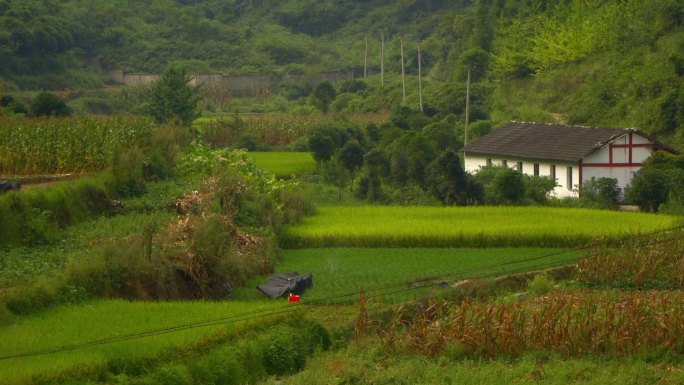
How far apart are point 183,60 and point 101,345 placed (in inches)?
2088

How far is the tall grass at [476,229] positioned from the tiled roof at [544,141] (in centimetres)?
646

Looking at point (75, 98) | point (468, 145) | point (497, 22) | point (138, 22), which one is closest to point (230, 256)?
point (468, 145)

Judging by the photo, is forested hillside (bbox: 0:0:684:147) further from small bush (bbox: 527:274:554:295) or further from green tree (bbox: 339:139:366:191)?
small bush (bbox: 527:274:554:295)

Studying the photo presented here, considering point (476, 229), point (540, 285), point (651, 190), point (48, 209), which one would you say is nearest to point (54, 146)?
point (48, 209)

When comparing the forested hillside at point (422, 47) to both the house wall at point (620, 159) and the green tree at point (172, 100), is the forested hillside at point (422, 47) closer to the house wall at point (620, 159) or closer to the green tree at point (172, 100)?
the house wall at point (620, 159)

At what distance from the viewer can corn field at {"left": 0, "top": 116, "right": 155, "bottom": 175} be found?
2555 cm

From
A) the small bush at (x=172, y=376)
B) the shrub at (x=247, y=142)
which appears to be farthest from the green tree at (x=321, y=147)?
the small bush at (x=172, y=376)

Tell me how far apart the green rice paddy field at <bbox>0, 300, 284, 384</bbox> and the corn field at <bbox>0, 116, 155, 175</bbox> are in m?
9.20

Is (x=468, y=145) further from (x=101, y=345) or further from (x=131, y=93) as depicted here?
(x=101, y=345)

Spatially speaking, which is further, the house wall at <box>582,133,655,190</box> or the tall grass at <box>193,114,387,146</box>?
the tall grass at <box>193,114,387,146</box>

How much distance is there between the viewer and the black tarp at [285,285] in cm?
1933

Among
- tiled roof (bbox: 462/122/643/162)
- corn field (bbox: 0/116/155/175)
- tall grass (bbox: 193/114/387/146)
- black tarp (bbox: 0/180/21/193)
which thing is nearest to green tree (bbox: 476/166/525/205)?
tiled roof (bbox: 462/122/643/162)

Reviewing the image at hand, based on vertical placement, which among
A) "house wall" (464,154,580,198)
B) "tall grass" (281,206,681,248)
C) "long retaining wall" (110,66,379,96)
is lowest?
"tall grass" (281,206,681,248)

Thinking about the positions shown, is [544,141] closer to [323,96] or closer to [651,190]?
[651,190]
